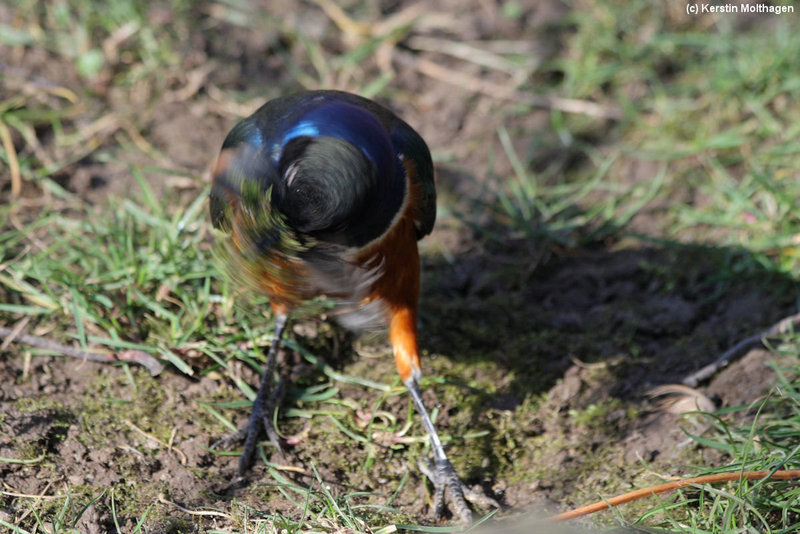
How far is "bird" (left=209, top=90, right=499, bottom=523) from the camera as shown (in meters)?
2.92

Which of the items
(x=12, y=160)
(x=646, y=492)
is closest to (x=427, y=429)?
(x=646, y=492)

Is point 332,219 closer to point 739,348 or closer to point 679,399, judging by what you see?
point 679,399

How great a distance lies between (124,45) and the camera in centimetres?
564

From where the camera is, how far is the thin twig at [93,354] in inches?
151

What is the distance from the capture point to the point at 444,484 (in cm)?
348

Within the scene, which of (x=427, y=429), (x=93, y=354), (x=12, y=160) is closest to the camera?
(x=427, y=429)

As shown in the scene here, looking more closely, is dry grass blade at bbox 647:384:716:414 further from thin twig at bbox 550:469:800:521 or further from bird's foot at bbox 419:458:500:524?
bird's foot at bbox 419:458:500:524

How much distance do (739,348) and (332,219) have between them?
2.29 meters

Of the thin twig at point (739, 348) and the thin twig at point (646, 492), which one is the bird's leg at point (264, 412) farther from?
the thin twig at point (739, 348)

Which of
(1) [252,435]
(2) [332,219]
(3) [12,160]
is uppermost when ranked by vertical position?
(2) [332,219]

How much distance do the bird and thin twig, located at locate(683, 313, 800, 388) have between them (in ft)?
4.15

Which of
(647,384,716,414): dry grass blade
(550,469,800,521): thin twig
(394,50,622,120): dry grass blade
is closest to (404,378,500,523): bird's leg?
(550,469,800,521): thin twig

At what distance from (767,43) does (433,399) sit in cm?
373

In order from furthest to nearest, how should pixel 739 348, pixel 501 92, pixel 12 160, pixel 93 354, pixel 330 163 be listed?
pixel 501 92 < pixel 12 160 < pixel 739 348 < pixel 93 354 < pixel 330 163
